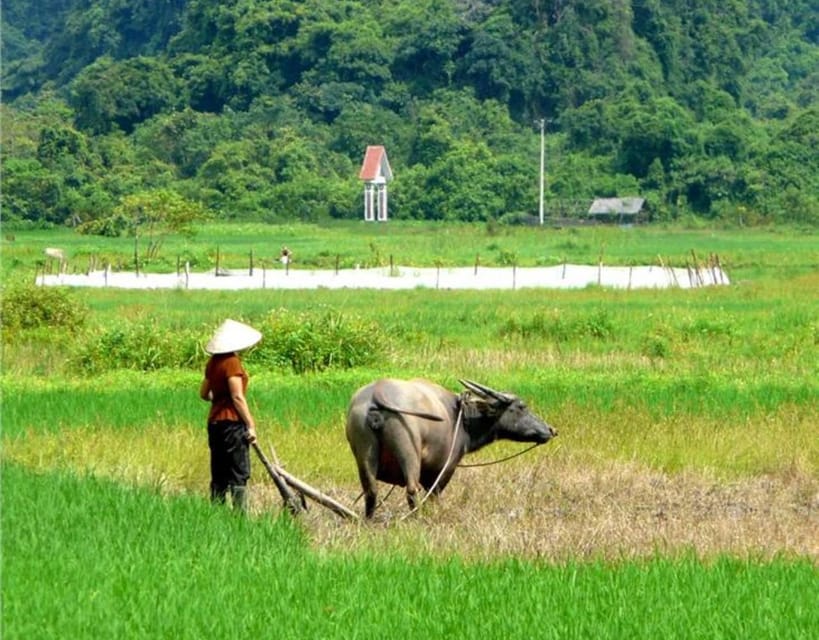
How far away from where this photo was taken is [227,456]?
7.76 meters

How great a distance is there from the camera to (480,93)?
196 feet

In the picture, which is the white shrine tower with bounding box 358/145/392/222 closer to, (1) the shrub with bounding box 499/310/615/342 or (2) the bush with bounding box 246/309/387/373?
(1) the shrub with bounding box 499/310/615/342

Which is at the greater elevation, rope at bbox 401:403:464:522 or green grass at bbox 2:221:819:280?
rope at bbox 401:403:464:522

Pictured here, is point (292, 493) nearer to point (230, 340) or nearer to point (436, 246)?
point (230, 340)

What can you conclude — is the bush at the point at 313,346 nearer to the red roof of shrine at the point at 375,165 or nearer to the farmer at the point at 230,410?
the farmer at the point at 230,410

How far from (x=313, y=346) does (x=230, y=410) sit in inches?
273

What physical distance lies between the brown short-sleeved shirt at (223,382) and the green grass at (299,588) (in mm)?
537

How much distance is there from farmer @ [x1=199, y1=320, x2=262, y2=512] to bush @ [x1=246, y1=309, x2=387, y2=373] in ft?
22.2

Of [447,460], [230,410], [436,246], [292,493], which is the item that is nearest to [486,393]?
A: [447,460]

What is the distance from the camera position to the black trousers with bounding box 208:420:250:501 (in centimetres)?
770

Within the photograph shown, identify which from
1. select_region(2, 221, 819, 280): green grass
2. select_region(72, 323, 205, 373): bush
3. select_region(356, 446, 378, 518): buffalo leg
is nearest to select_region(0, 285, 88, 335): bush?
select_region(72, 323, 205, 373): bush

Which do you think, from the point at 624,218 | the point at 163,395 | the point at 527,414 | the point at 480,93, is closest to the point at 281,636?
the point at 527,414

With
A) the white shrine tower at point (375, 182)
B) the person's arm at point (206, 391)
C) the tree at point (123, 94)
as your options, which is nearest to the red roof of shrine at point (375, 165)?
the white shrine tower at point (375, 182)

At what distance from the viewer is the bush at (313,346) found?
14.6m
